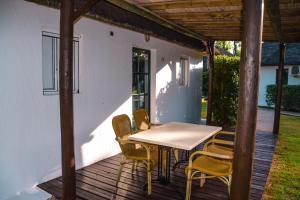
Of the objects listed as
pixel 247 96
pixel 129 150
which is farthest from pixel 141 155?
pixel 247 96

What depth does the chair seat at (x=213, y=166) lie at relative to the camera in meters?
3.17

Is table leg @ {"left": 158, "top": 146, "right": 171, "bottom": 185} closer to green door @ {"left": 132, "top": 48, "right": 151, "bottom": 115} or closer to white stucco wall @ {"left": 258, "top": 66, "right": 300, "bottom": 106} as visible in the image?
green door @ {"left": 132, "top": 48, "right": 151, "bottom": 115}

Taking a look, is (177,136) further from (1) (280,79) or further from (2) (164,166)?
(1) (280,79)

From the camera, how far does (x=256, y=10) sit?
1.97 metres

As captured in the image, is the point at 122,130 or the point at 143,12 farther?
the point at 143,12

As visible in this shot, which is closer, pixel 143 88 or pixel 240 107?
pixel 240 107

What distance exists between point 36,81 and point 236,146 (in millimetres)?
2790

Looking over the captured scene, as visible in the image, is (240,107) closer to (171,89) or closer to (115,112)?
(115,112)

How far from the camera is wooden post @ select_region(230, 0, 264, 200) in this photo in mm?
1993

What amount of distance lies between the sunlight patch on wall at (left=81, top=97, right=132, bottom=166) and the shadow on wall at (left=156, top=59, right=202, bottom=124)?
1.81 m

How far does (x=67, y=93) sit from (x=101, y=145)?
223 centimetres

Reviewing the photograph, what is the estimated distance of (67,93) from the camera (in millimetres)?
2932

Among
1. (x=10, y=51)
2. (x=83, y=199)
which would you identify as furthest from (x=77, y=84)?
(x=83, y=199)

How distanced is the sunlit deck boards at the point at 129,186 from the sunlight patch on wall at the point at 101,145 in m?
0.17
